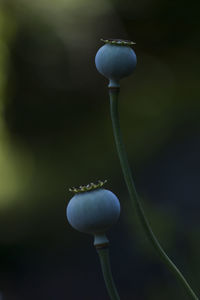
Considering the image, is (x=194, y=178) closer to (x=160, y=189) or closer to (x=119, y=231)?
(x=160, y=189)

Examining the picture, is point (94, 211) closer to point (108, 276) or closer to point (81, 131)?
point (108, 276)

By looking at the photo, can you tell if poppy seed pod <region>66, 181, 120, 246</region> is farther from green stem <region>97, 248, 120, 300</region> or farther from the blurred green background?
the blurred green background

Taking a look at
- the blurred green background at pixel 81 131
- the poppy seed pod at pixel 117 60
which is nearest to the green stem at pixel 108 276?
the poppy seed pod at pixel 117 60

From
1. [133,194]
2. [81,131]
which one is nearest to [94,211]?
[133,194]

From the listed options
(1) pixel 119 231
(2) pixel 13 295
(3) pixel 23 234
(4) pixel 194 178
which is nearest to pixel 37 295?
(2) pixel 13 295

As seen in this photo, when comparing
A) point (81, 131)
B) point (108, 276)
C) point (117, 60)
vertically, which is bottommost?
point (108, 276)

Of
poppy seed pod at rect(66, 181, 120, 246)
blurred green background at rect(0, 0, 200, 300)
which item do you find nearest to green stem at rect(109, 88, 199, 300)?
poppy seed pod at rect(66, 181, 120, 246)
